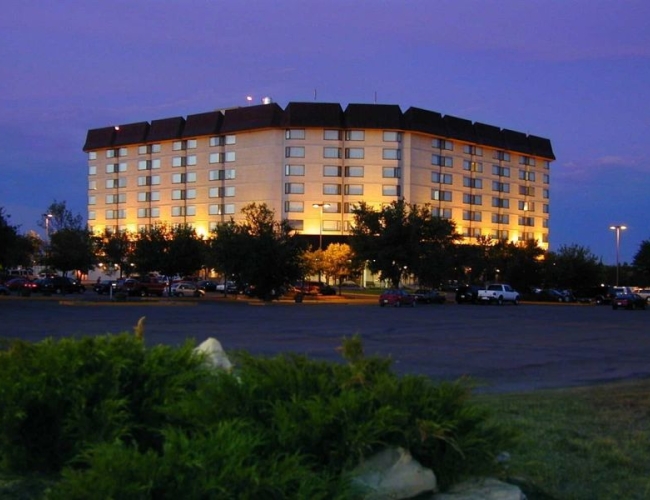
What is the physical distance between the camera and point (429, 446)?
5.71 metres

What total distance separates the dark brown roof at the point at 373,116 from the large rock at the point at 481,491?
10220 cm

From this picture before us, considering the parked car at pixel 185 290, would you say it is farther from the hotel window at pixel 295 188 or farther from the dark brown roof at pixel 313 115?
the dark brown roof at pixel 313 115

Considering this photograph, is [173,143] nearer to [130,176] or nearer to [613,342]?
[130,176]

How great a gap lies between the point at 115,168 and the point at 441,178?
45.1 metres

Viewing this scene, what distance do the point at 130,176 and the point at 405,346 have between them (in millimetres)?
102043

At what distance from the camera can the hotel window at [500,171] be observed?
12144cm

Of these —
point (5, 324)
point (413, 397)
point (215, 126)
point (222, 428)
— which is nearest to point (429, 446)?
point (413, 397)

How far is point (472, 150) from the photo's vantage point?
118000 mm

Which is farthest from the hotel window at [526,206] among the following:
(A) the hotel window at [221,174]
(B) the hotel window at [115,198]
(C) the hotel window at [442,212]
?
(B) the hotel window at [115,198]

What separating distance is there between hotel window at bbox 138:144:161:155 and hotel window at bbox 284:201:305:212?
21.6m

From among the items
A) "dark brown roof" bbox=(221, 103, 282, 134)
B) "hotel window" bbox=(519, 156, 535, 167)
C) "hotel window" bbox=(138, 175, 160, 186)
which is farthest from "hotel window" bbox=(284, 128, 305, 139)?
"hotel window" bbox=(519, 156, 535, 167)

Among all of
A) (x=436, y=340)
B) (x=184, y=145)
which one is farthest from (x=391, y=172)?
(x=436, y=340)

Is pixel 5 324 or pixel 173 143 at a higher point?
pixel 173 143

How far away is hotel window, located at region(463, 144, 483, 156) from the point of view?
117 meters
